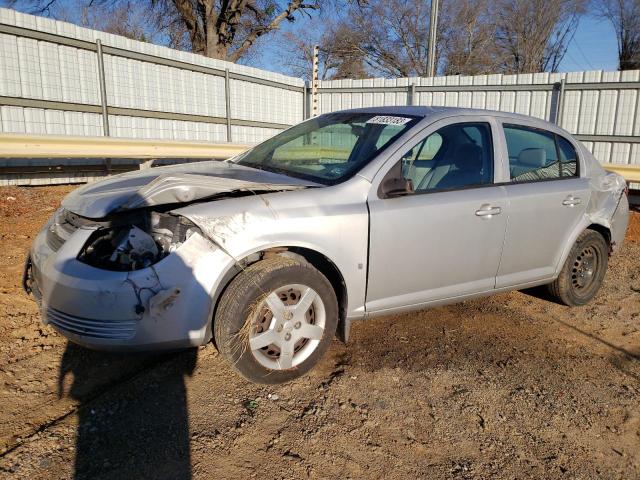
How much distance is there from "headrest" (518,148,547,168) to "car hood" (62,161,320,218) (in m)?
1.91

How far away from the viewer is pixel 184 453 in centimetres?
257

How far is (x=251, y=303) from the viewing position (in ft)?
9.80

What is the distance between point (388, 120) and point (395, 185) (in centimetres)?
71

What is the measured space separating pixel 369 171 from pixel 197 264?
128cm

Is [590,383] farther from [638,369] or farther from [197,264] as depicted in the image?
[197,264]

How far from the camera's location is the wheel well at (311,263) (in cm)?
300

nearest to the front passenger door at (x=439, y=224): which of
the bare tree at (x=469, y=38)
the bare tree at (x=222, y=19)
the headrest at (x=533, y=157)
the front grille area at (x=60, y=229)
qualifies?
the headrest at (x=533, y=157)

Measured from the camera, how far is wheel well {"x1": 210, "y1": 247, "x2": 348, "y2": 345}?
3.00 m

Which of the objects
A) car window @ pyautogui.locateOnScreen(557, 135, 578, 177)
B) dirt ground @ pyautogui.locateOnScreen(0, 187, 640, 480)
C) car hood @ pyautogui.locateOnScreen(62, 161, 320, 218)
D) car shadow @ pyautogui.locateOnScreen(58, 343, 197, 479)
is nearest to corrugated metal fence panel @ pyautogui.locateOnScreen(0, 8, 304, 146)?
dirt ground @ pyautogui.locateOnScreen(0, 187, 640, 480)

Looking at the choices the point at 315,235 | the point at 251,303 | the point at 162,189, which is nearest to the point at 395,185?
the point at 315,235

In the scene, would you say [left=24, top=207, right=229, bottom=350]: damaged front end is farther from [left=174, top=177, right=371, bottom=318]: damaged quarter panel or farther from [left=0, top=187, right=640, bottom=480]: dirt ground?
[left=0, top=187, right=640, bottom=480]: dirt ground

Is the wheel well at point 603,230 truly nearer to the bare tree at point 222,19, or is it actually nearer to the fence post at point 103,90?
the fence post at point 103,90

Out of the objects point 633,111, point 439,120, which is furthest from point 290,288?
point 633,111

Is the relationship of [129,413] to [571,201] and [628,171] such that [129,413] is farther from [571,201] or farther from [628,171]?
[628,171]
